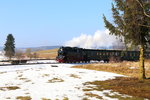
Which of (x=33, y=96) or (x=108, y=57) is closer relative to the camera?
(x=33, y=96)

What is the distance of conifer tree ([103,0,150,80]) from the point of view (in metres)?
15.0

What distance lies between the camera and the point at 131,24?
50.3ft

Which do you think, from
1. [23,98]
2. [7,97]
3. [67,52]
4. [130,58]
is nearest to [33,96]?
[23,98]

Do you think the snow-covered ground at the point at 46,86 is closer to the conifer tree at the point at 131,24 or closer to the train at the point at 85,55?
the conifer tree at the point at 131,24

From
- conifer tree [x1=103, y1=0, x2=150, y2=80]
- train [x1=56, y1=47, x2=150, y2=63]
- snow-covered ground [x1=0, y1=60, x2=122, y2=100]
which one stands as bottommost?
snow-covered ground [x1=0, y1=60, x2=122, y2=100]

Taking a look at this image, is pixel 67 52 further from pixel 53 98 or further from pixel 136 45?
pixel 53 98

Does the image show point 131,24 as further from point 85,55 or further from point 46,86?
point 85,55

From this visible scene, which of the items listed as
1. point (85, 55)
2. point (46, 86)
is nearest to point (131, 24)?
point (46, 86)

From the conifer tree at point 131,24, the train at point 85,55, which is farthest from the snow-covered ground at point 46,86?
Result: the train at point 85,55

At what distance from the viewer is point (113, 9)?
16.3 meters

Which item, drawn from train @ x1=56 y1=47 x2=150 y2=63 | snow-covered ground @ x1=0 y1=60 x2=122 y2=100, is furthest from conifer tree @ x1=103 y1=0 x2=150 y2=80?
train @ x1=56 y1=47 x2=150 y2=63

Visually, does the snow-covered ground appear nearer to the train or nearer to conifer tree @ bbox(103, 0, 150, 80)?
conifer tree @ bbox(103, 0, 150, 80)

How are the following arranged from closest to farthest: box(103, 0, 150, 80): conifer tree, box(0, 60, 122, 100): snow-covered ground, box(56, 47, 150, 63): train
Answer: box(0, 60, 122, 100): snow-covered ground, box(103, 0, 150, 80): conifer tree, box(56, 47, 150, 63): train

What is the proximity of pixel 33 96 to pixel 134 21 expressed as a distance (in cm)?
971
